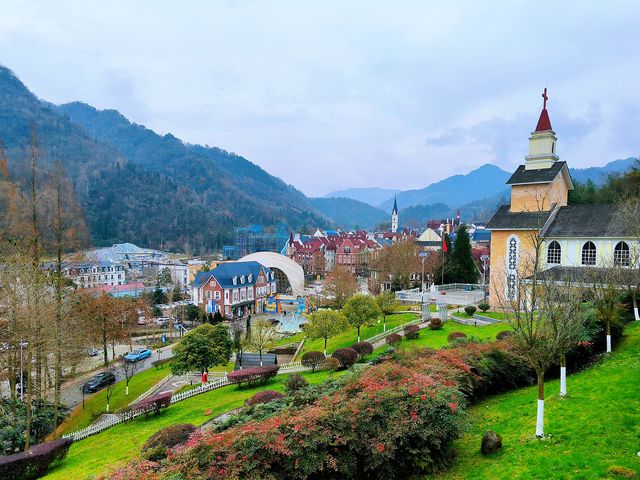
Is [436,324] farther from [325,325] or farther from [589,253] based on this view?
[589,253]

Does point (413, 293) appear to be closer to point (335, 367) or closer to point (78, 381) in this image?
point (335, 367)

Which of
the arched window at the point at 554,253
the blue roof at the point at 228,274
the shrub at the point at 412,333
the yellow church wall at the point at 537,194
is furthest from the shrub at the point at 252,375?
the blue roof at the point at 228,274

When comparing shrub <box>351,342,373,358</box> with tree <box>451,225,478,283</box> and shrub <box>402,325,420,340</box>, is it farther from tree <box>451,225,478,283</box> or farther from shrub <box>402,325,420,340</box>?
tree <box>451,225,478,283</box>

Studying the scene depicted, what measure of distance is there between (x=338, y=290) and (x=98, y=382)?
20.0m

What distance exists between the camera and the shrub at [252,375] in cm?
1755

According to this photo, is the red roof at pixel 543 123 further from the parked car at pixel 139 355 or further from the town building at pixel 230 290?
the town building at pixel 230 290

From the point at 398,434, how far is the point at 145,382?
2032cm

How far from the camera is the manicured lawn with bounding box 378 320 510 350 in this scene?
19447mm

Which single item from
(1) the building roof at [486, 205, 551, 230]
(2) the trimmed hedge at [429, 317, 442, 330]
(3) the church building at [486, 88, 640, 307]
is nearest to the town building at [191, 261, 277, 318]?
(2) the trimmed hedge at [429, 317, 442, 330]

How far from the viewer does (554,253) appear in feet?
82.7

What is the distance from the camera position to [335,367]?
55.9ft

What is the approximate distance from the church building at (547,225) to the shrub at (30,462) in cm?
2214

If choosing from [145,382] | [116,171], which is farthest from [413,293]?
[116,171]

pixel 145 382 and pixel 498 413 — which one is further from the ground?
pixel 498 413
